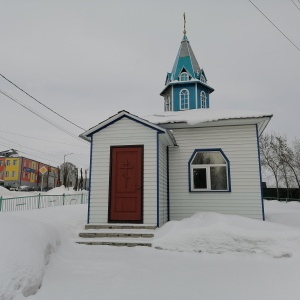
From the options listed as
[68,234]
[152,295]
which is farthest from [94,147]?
[152,295]

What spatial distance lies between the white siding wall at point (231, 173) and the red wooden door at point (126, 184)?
197 cm

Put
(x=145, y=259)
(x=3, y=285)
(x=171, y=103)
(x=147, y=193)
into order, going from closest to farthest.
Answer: (x=3, y=285) → (x=145, y=259) → (x=147, y=193) → (x=171, y=103)

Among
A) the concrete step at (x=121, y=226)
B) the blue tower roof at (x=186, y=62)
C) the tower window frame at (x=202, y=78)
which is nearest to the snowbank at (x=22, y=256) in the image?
the concrete step at (x=121, y=226)

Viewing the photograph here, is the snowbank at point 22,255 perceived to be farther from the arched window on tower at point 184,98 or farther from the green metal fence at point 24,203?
the arched window on tower at point 184,98

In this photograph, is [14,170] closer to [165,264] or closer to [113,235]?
[113,235]

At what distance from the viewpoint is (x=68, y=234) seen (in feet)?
25.5

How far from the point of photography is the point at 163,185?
9.52 meters

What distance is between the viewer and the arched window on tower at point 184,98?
14.7m

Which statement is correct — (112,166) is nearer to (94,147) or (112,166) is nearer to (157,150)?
(94,147)

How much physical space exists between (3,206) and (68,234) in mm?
7938

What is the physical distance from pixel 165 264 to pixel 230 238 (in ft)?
6.29

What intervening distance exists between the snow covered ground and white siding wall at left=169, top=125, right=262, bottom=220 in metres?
1.93

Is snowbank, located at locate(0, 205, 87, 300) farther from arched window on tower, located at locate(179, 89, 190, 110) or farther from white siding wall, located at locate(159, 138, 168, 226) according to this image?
arched window on tower, located at locate(179, 89, 190, 110)

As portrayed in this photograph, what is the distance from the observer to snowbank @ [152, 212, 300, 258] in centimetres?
631
